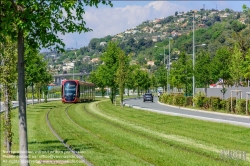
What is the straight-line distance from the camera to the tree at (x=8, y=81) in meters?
14.0

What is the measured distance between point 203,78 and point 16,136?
3465 cm

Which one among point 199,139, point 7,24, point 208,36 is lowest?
point 199,139

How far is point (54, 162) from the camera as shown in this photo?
1249 cm

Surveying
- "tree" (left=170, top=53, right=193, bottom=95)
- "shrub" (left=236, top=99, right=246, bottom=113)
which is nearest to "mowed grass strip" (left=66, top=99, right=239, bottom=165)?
"shrub" (left=236, top=99, right=246, bottom=113)

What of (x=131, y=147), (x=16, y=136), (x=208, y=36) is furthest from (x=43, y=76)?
(x=208, y=36)

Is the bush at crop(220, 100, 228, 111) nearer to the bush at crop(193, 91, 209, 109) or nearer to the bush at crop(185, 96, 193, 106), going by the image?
the bush at crop(193, 91, 209, 109)

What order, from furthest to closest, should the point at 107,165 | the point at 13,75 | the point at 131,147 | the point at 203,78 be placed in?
the point at 203,78 → the point at 131,147 → the point at 13,75 → the point at 107,165

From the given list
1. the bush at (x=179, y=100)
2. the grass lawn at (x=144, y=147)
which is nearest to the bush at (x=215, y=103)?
the bush at (x=179, y=100)

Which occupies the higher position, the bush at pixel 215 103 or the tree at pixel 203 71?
the tree at pixel 203 71

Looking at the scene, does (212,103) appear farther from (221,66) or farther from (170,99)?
(170,99)

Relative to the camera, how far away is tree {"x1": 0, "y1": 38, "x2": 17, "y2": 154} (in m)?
14.0

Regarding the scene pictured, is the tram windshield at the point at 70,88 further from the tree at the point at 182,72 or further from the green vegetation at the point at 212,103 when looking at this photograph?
the tree at the point at 182,72

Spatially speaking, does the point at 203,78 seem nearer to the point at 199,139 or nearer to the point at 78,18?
the point at 199,139

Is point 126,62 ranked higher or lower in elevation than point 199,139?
higher
